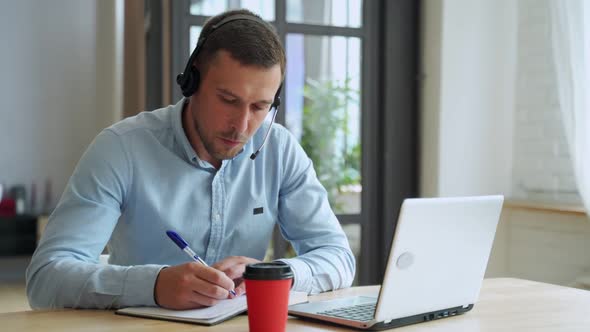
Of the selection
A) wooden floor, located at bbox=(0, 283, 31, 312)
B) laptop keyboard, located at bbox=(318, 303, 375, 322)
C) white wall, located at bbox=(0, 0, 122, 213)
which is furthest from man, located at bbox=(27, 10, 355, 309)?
white wall, located at bbox=(0, 0, 122, 213)

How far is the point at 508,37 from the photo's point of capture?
3428 mm

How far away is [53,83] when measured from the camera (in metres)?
5.76

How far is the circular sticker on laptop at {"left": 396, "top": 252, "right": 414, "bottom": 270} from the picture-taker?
44.7 inches

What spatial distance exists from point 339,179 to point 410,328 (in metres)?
2.28

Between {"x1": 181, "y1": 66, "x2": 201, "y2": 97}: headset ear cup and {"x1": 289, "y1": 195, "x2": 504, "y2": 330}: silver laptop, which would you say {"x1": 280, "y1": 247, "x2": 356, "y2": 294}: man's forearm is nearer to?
{"x1": 289, "y1": 195, "x2": 504, "y2": 330}: silver laptop

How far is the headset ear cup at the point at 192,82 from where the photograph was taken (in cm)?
160

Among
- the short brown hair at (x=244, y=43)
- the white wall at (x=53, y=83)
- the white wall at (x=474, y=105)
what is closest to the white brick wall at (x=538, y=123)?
the white wall at (x=474, y=105)

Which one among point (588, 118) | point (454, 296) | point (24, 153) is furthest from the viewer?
point (24, 153)

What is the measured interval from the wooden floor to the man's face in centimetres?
304

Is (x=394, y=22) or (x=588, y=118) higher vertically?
(x=394, y=22)

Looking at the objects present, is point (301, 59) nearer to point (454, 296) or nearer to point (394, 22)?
point (394, 22)

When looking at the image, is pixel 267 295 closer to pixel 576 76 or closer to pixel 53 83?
pixel 576 76

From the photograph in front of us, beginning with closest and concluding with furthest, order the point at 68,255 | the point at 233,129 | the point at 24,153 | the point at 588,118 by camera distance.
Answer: the point at 68,255 < the point at 233,129 < the point at 588,118 < the point at 24,153

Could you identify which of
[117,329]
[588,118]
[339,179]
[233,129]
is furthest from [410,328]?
[339,179]
